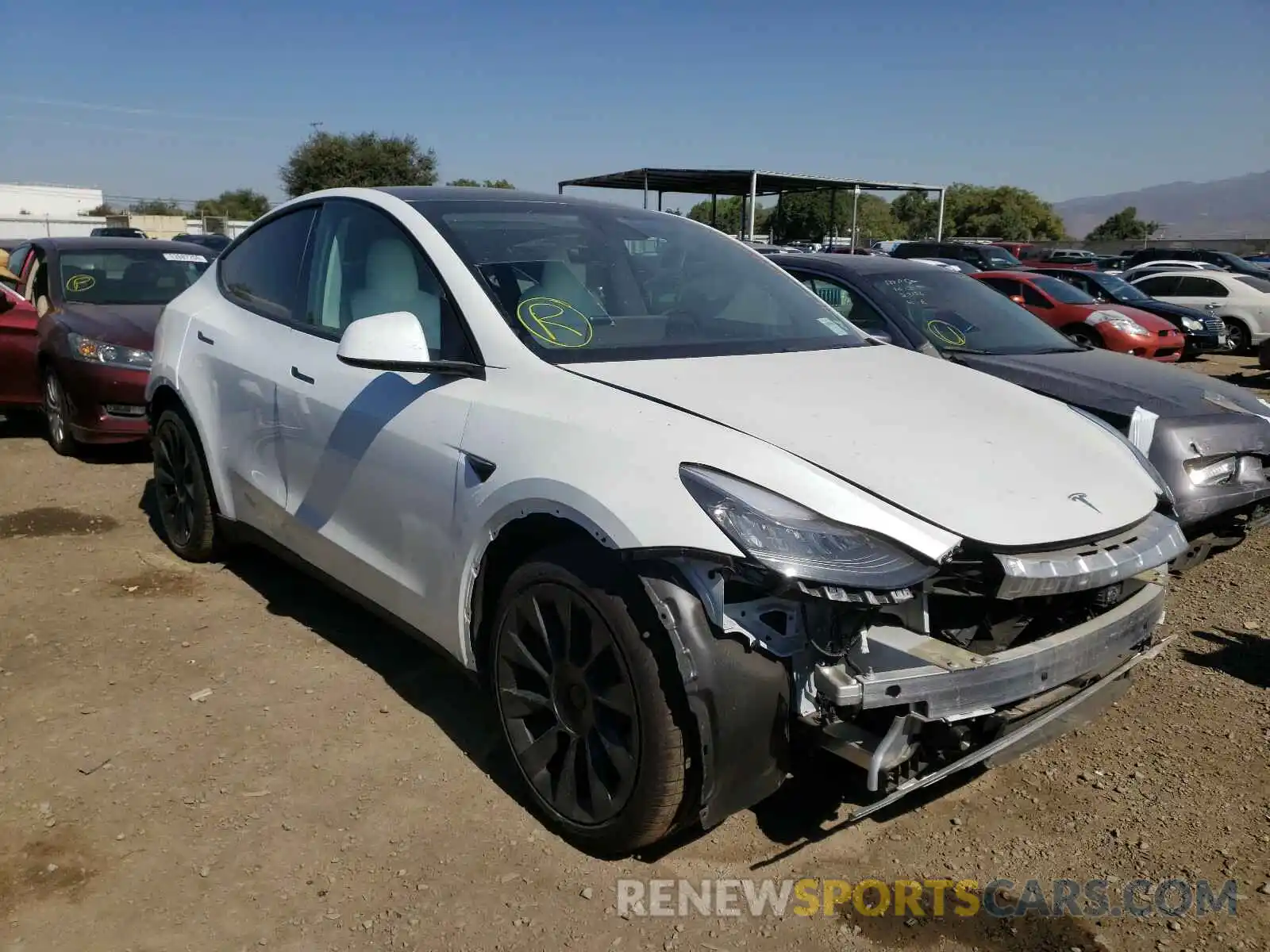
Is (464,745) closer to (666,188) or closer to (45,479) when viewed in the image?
(45,479)

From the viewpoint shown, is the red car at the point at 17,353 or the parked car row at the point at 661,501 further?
the red car at the point at 17,353

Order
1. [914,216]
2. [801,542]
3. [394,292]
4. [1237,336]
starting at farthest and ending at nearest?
[914,216] → [1237,336] → [394,292] → [801,542]

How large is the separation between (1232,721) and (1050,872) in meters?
1.35

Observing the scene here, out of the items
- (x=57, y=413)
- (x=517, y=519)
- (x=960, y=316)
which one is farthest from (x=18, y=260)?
(x=517, y=519)

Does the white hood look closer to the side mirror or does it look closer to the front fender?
the front fender

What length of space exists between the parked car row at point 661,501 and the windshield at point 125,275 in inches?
155

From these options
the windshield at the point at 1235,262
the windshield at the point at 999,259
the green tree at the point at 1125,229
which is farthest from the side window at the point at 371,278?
the green tree at the point at 1125,229

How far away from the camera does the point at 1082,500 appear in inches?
102

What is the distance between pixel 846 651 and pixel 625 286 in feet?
5.39

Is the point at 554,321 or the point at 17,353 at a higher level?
the point at 554,321

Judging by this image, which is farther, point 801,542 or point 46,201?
point 46,201

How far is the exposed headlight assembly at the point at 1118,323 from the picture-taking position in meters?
13.0

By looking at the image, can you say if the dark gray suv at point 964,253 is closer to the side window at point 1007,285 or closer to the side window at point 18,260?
the side window at point 1007,285

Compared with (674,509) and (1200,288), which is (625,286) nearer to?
(674,509)
